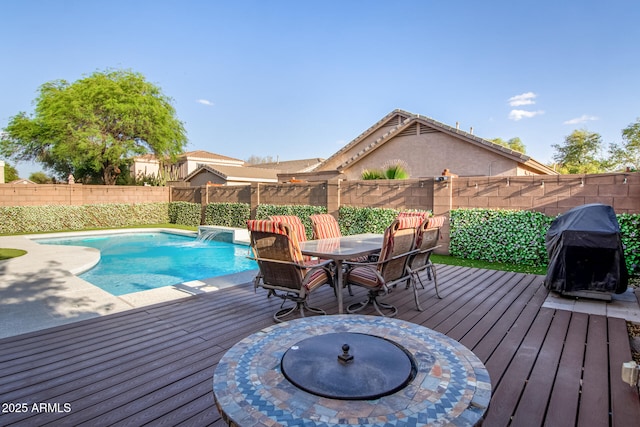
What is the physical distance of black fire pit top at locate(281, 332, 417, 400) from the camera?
53.7 inches

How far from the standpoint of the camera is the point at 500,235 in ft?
23.8

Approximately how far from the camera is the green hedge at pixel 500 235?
684 cm

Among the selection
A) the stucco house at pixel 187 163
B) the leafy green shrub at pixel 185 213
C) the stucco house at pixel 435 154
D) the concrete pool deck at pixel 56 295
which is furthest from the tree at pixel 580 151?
the concrete pool deck at pixel 56 295

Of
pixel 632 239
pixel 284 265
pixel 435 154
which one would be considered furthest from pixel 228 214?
pixel 632 239

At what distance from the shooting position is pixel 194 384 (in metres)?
2.42

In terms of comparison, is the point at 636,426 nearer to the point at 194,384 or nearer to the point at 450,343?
the point at 450,343

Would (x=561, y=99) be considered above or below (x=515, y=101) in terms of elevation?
below

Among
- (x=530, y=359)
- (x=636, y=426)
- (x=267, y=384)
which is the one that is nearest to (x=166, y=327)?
(x=267, y=384)

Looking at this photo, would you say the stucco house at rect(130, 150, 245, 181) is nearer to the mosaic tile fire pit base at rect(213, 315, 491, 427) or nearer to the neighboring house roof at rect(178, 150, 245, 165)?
the neighboring house roof at rect(178, 150, 245, 165)

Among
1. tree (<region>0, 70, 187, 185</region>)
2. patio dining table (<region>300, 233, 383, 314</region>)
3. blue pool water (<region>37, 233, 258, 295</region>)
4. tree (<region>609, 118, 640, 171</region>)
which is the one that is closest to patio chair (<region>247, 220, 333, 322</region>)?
patio dining table (<region>300, 233, 383, 314</region>)

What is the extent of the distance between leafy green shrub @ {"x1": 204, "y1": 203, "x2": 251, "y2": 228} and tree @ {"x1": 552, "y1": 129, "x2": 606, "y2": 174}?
94.4 ft

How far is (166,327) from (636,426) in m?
3.83

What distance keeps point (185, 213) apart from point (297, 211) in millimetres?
7348

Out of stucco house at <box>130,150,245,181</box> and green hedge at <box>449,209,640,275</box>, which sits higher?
stucco house at <box>130,150,245,181</box>
